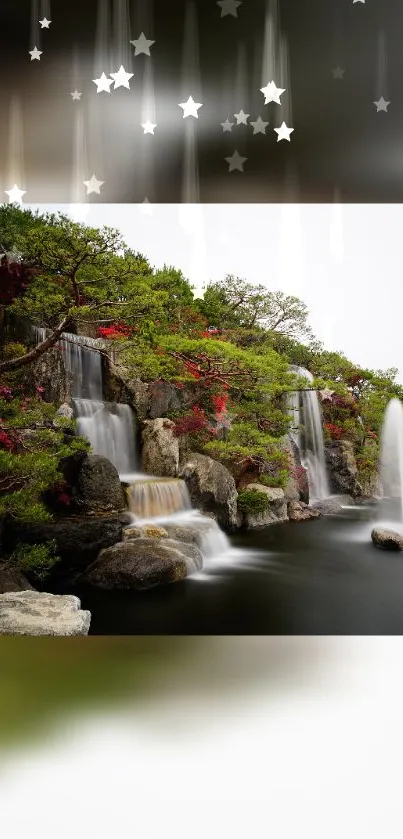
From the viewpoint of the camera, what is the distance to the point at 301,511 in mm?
2938

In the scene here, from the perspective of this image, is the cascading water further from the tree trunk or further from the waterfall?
the waterfall

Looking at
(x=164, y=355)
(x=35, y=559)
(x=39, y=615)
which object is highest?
(x=164, y=355)

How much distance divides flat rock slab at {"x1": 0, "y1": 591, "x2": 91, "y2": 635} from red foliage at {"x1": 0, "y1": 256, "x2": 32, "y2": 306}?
1470mm

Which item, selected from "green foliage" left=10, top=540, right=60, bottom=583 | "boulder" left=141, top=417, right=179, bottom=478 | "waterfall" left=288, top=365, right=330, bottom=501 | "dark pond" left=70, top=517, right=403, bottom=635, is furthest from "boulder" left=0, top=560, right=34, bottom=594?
"waterfall" left=288, top=365, right=330, bottom=501

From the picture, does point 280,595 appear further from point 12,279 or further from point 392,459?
point 12,279

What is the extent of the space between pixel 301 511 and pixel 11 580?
148 centimetres

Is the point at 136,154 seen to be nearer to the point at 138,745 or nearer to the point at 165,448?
the point at 165,448

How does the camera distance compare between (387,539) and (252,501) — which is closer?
(387,539)

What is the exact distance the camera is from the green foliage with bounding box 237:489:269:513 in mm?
2975

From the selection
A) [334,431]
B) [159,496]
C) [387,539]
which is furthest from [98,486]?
[387,539]

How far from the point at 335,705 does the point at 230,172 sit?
8.33ft

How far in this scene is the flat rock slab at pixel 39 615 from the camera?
8.76ft

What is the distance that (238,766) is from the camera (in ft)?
5.49

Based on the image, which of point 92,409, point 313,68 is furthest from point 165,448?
point 313,68
